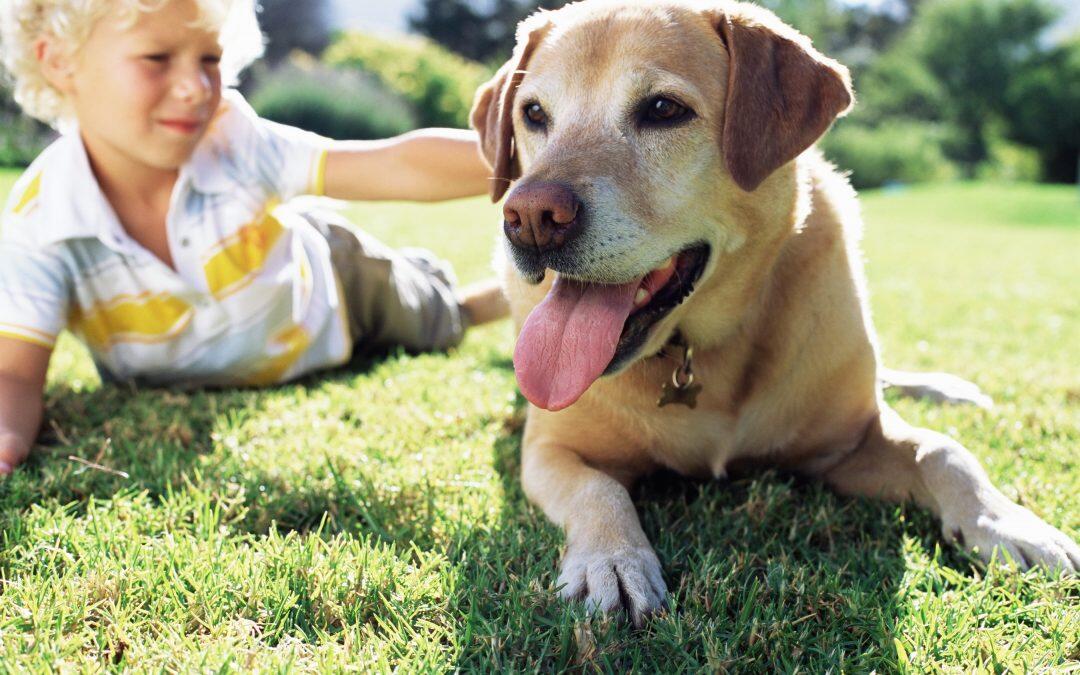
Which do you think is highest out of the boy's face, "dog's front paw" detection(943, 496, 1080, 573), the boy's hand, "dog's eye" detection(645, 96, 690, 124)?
"dog's eye" detection(645, 96, 690, 124)

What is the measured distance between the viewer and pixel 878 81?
4000 centimetres

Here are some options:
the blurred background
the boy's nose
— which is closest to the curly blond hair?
the boy's nose

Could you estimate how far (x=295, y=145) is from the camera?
12.0 ft

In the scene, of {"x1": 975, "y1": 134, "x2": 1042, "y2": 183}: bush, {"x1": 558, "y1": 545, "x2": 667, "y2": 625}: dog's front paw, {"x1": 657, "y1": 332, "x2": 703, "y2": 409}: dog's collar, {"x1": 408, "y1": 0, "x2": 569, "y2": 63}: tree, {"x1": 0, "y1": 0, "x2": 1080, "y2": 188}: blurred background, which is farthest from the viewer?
{"x1": 408, "y1": 0, "x2": 569, "y2": 63}: tree

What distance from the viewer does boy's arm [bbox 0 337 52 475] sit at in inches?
112

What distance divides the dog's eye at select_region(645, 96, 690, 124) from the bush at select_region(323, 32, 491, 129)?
2108 cm

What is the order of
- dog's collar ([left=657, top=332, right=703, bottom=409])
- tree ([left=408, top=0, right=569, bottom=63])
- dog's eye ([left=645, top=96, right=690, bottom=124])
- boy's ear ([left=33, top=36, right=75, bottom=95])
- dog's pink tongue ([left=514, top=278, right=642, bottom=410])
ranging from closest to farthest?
dog's pink tongue ([left=514, top=278, right=642, bottom=410]), dog's eye ([left=645, top=96, right=690, bottom=124]), dog's collar ([left=657, top=332, right=703, bottom=409]), boy's ear ([left=33, top=36, right=75, bottom=95]), tree ([left=408, top=0, right=569, bottom=63])

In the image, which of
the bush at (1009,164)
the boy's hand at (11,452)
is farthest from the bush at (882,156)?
the boy's hand at (11,452)

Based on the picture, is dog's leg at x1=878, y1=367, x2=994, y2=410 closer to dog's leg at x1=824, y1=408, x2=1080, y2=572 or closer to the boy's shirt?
dog's leg at x1=824, y1=408, x2=1080, y2=572

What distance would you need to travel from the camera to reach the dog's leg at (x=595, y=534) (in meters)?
2.00

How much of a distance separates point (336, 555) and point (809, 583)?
1.08m

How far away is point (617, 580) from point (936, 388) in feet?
7.22

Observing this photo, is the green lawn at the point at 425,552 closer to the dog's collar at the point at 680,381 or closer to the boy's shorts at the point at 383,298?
the dog's collar at the point at 680,381

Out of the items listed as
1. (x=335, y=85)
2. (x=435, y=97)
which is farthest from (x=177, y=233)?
(x=435, y=97)
